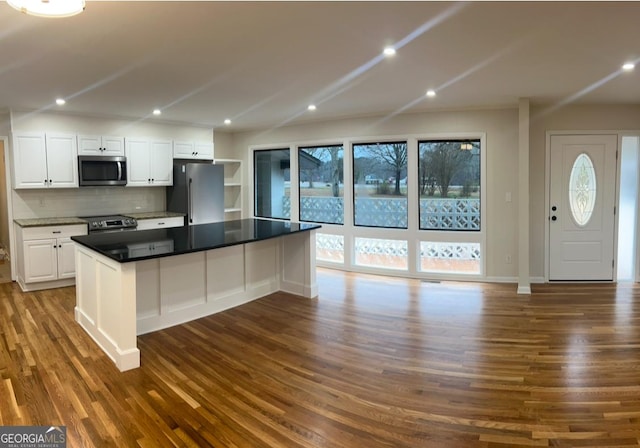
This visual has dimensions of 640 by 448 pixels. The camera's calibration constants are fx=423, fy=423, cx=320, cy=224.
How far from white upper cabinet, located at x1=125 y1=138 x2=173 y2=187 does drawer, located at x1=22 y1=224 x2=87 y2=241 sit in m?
1.04

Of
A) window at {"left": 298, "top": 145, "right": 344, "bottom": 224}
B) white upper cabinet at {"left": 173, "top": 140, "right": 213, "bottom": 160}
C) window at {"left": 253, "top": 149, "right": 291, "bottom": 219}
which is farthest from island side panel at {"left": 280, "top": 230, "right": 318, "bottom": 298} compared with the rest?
white upper cabinet at {"left": 173, "top": 140, "right": 213, "bottom": 160}

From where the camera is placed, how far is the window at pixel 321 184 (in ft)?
22.0

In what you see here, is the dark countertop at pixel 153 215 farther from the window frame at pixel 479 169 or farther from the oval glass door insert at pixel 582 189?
the oval glass door insert at pixel 582 189

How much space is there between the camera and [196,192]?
6551mm

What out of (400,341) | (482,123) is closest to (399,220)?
(482,123)

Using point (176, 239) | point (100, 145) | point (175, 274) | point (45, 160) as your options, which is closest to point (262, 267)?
point (175, 274)

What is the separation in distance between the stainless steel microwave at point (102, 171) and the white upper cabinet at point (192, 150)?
0.89m

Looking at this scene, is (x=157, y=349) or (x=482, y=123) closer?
(x=157, y=349)

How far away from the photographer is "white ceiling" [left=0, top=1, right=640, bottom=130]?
8.13 ft

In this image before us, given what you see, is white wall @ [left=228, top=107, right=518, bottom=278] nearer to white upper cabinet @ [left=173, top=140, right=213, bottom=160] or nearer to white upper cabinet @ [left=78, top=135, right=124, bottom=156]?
white upper cabinet @ [left=173, top=140, right=213, bottom=160]

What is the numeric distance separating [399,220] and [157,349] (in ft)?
12.6

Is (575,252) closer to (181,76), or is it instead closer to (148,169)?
(181,76)

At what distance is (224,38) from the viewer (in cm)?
288

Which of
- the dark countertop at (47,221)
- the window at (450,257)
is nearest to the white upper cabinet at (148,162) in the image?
the dark countertop at (47,221)
